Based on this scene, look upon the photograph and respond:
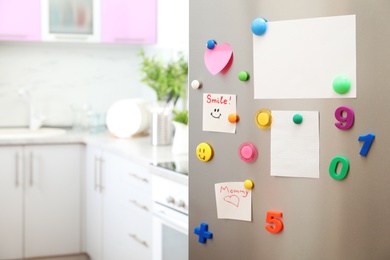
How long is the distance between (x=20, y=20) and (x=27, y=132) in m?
0.66

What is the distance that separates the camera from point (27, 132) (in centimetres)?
419

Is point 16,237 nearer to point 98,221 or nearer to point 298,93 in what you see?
point 98,221

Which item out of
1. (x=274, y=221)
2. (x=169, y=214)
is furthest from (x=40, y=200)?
(x=274, y=221)

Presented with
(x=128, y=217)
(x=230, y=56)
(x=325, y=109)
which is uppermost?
(x=230, y=56)

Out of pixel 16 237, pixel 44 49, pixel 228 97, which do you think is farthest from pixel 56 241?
pixel 228 97

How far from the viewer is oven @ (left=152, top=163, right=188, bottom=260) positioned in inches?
105

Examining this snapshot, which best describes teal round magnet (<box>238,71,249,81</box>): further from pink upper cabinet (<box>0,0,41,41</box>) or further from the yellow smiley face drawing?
pink upper cabinet (<box>0,0,41,41</box>)

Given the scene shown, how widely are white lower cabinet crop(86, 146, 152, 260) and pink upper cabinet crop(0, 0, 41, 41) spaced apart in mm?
769

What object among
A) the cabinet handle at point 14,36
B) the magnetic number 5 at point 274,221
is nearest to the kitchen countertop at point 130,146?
the cabinet handle at point 14,36

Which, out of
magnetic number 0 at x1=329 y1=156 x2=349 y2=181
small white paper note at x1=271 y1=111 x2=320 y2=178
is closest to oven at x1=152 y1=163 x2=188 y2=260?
small white paper note at x1=271 y1=111 x2=320 y2=178

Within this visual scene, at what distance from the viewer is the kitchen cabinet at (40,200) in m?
3.91

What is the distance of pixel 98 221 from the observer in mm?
3805

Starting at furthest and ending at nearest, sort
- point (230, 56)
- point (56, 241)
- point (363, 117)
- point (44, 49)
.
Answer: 1. point (44, 49)
2. point (56, 241)
3. point (230, 56)
4. point (363, 117)

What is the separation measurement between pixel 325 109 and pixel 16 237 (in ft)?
8.73
